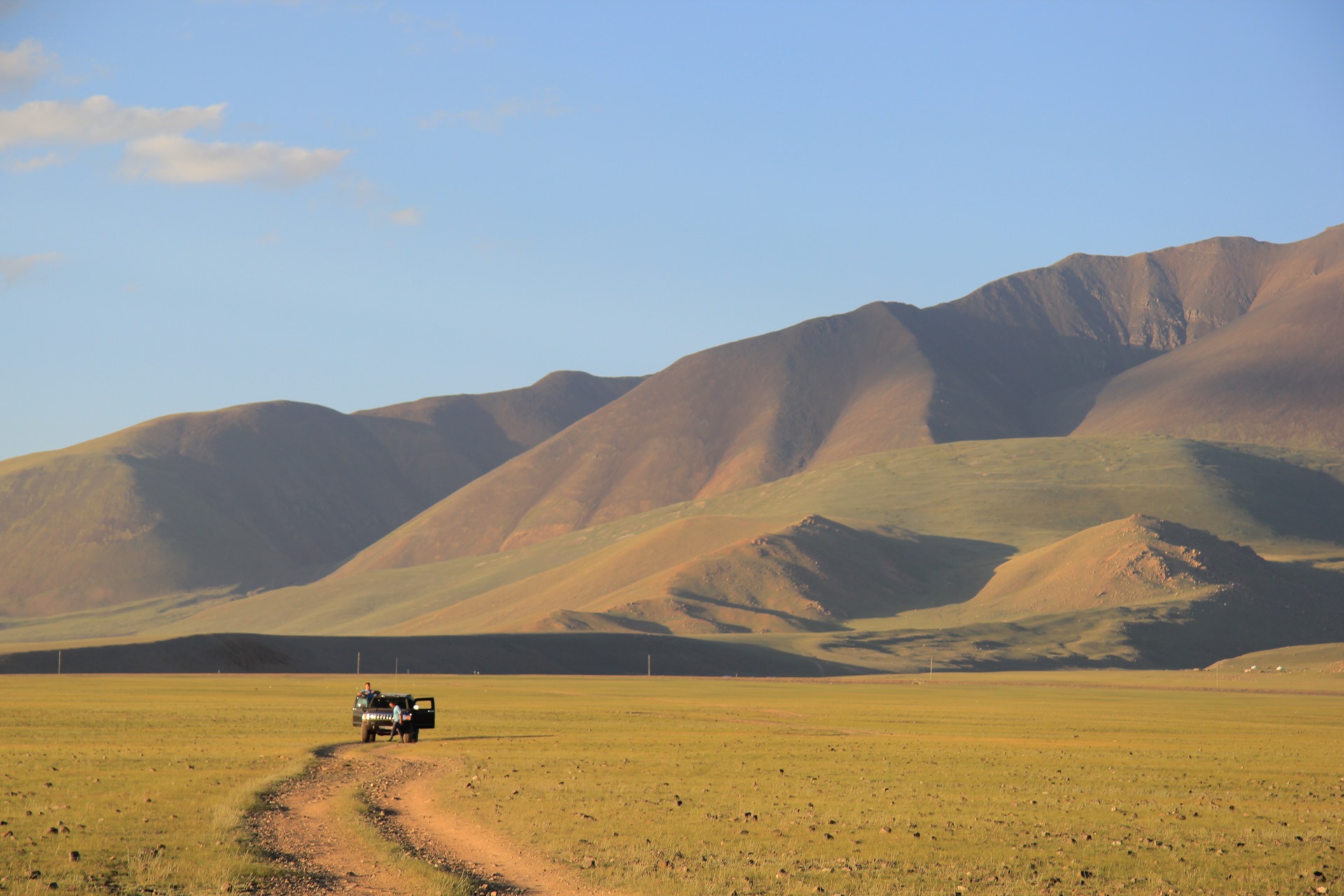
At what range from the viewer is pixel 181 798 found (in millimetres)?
24500

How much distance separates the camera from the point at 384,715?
41.0 meters

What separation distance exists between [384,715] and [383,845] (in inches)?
841

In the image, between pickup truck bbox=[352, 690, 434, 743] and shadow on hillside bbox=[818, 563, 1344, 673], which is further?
shadow on hillside bbox=[818, 563, 1344, 673]

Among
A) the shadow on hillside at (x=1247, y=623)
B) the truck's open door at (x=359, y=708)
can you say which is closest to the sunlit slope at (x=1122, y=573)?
the shadow on hillside at (x=1247, y=623)

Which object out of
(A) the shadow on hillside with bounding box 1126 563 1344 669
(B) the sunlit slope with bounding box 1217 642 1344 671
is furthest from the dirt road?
(A) the shadow on hillside with bounding box 1126 563 1344 669

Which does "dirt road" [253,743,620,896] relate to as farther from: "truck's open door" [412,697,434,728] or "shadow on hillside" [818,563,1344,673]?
"shadow on hillside" [818,563,1344,673]

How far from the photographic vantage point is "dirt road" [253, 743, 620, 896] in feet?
57.6

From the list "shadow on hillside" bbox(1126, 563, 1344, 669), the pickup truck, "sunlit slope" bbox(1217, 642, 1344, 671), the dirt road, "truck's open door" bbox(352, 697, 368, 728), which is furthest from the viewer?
"shadow on hillside" bbox(1126, 563, 1344, 669)

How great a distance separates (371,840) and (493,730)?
26069mm

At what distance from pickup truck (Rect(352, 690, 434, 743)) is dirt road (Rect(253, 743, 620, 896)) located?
11.6 meters

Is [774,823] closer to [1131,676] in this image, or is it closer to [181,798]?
[181,798]

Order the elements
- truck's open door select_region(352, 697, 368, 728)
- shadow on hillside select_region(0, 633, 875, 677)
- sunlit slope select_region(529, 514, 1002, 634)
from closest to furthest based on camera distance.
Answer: truck's open door select_region(352, 697, 368, 728) → shadow on hillside select_region(0, 633, 875, 677) → sunlit slope select_region(529, 514, 1002, 634)

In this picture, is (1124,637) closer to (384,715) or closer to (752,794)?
(384,715)

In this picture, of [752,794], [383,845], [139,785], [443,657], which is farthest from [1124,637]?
[383,845]
